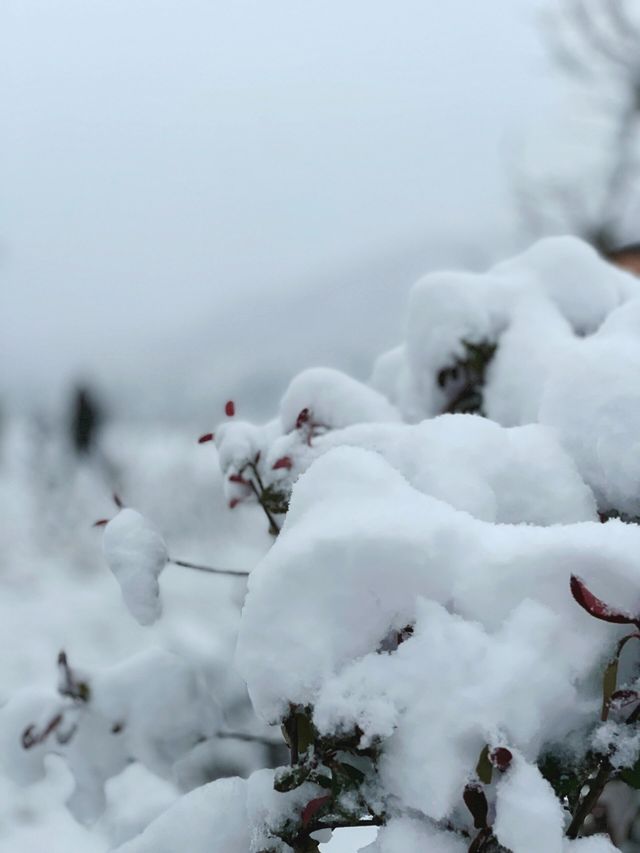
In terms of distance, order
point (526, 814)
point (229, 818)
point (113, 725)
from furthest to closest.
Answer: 1. point (113, 725)
2. point (229, 818)
3. point (526, 814)

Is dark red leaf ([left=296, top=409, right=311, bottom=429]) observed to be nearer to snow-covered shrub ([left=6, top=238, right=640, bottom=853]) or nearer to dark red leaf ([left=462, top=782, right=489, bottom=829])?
snow-covered shrub ([left=6, top=238, right=640, bottom=853])

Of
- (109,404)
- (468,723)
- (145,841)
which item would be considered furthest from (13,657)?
(468,723)

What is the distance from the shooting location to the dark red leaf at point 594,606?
Result: 59cm

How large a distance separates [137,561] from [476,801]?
0.58 metres

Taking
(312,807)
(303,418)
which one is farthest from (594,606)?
(303,418)

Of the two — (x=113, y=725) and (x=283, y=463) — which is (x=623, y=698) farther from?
(x=113, y=725)

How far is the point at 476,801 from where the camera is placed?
577mm

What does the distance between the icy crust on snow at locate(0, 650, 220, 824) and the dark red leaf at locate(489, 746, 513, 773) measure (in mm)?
1007

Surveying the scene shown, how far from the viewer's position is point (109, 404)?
870 cm

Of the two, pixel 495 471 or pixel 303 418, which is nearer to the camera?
pixel 495 471

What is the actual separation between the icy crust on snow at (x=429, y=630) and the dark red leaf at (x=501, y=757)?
2 centimetres

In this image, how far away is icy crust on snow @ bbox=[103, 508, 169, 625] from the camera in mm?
979

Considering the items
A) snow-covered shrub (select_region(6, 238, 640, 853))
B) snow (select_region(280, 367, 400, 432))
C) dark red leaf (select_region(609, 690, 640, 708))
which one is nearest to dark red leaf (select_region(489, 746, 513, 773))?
snow-covered shrub (select_region(6, 238, 640, 853))

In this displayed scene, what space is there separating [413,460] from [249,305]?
13.5m
